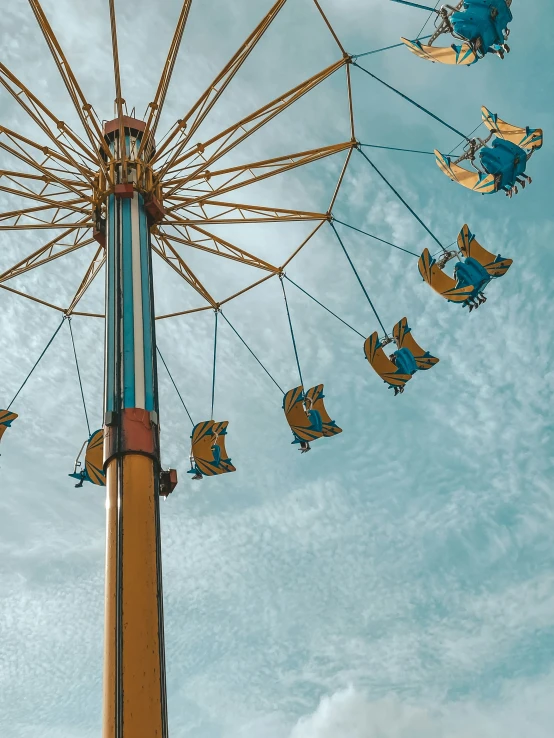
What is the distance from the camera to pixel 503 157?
17.9 metres

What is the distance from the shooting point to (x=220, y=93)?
19.2m

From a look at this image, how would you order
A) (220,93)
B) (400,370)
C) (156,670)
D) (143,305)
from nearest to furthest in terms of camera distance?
(156,670), (143,305), (220,93), (400,370)

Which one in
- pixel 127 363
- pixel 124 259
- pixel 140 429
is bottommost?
pixel 140 429

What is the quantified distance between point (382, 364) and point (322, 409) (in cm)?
191

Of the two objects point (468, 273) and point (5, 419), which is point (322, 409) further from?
point (5, 419)

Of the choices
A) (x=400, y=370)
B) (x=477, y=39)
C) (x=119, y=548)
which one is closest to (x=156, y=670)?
(x=119, y=548)

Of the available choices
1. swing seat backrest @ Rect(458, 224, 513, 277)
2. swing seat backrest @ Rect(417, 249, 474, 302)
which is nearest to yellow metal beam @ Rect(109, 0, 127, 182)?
swing seat backrest @ Rect(417, 249, 474, 302)

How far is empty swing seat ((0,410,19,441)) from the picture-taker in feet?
73.5

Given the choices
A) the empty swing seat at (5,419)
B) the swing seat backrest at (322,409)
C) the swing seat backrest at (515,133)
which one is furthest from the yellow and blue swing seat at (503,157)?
the empty swing seat at (5,419)

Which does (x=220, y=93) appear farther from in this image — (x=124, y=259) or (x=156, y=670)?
(x=156, y=670)

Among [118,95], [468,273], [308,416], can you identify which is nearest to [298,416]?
[308,416]

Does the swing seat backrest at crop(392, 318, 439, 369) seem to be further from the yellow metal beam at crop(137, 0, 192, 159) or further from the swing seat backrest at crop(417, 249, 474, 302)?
the yellow metal beam at crop(137, 0, 192, 159)

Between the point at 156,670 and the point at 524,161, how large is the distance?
12240 mm

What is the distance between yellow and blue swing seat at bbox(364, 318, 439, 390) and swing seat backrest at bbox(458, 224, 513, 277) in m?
2.47
